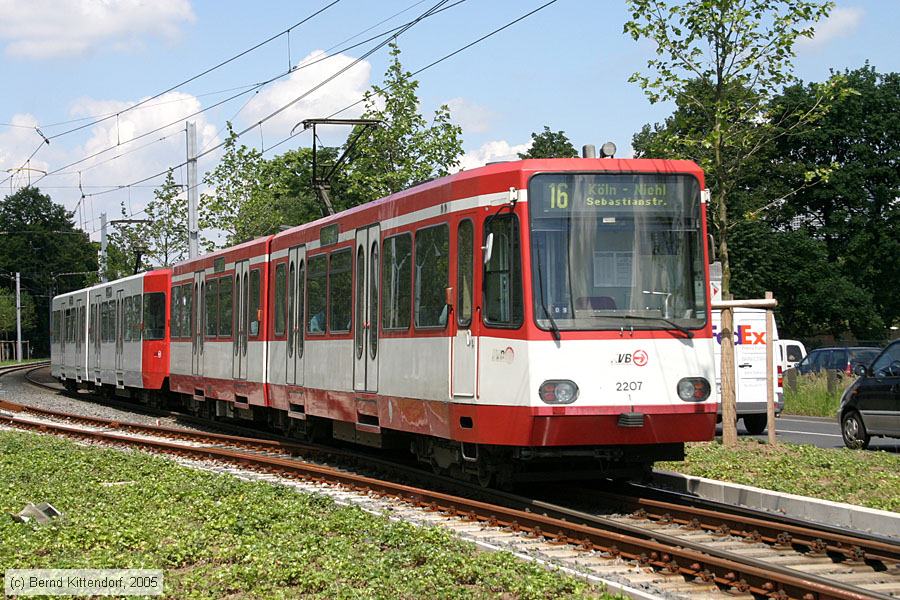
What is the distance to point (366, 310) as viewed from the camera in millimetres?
15711

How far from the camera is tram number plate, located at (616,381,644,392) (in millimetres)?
11969

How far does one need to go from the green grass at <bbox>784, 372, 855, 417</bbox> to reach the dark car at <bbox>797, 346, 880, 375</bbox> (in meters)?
3.76

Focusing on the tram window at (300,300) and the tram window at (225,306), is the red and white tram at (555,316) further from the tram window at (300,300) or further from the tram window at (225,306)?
the tram window at (225,306)

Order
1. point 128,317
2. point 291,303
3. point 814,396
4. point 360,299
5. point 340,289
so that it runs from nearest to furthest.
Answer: point 360,299 < point 340,289 < point 291,303 < point 814,396 < point 128,317

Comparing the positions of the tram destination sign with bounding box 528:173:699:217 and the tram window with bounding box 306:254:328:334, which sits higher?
the tram destination sign with bounding box 528:173:699:217

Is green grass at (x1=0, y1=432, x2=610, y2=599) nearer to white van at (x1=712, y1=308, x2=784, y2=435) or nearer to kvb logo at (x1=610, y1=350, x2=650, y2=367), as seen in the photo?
kvb logo at (x1=610, y1=350, x2=650, y2=367)

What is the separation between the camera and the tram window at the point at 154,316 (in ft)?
95.2

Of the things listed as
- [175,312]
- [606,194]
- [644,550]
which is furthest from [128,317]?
[644,550]

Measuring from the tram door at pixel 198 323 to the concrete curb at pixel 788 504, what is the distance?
43.6 feet

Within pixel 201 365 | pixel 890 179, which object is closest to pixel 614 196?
pixel 201 365

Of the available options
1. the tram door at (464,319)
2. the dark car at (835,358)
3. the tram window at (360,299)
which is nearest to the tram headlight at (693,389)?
the tram door at (464,319)

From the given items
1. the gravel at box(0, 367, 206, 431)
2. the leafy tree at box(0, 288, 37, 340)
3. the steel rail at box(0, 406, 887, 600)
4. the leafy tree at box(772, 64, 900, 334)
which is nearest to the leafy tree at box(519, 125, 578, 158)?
the leafy tree at box(772, 64, 900, 334)

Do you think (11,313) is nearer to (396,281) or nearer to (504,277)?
(396,281)

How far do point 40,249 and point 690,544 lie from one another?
109685 millimetres
